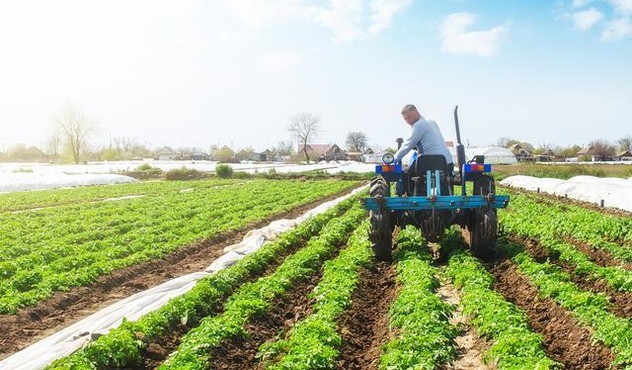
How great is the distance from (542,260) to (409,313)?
474 cm

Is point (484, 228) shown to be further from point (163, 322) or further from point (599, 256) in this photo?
point (163, 322)

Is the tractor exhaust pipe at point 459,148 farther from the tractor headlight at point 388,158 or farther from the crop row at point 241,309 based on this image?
the crop row at point 241,309

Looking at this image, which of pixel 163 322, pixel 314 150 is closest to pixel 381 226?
pixel 163 322

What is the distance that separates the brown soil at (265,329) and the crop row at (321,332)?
0.60 ft

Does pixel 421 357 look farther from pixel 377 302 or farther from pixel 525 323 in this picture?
pixel 377 302

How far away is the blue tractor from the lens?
10055 mm

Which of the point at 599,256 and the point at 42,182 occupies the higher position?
the point at 42,182

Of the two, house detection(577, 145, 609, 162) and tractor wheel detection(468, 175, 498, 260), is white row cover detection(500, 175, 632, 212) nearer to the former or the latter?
tractor wheel detection(468, 175, 498, 260)

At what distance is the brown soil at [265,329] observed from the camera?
636cm

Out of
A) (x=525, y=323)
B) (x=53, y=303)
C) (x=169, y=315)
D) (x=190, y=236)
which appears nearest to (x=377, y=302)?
(x=525, y=323)

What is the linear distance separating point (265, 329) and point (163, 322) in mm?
1416

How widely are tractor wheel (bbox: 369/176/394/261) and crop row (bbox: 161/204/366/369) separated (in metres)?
1.34

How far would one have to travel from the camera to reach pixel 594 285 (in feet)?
28.2

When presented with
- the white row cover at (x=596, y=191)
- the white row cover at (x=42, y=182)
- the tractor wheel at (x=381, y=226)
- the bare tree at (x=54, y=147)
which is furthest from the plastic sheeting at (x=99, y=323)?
the bare tree at (x=54, y=147)
